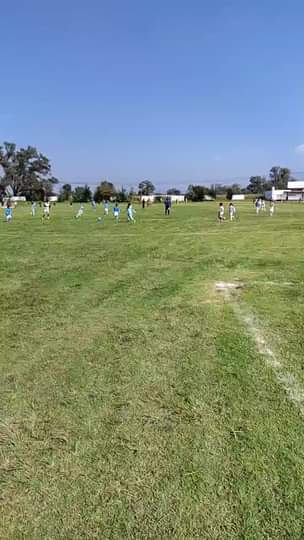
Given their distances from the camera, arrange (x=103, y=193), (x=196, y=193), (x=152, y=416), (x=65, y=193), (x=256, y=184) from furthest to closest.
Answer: (x=256, y=184)
(x=65, y=193)
(x=196, y=193)
(x=103, y=193)
(x=152, y=416)

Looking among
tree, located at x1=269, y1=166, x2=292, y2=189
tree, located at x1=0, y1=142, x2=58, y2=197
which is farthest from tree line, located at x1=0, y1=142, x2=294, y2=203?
tree, located at x1=269, y1=166, x2=292, y2=189

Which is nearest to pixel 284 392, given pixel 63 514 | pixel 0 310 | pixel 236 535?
pixel 236 535

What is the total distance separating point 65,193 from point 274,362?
119373 mm

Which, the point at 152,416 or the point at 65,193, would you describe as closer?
the point at 152,416

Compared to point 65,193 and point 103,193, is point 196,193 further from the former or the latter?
point 65,193

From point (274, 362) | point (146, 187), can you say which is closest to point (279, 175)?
point (146, 187)

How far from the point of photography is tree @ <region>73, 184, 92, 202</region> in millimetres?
109537

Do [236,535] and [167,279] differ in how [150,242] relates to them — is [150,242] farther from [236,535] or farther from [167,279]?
[236,535]

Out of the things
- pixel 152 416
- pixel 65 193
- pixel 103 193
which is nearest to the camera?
pixel 152 416

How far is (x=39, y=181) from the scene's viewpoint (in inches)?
4739

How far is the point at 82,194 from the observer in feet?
365

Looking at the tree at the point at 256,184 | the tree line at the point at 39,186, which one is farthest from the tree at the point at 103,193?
the tree at the point at 256,184

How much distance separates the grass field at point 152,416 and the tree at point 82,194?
10420cm

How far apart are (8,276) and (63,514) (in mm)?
8286
